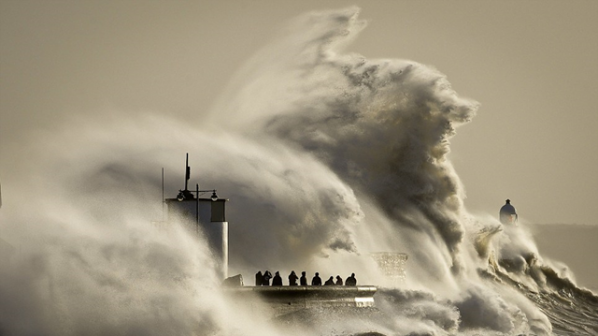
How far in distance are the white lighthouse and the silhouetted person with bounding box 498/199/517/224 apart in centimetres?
3858

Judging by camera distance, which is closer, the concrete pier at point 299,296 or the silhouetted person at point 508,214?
the concrete pier at point 299,296

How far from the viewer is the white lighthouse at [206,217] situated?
47.2 meters

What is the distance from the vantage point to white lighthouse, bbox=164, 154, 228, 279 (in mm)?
47250

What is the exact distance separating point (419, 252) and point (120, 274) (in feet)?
59.8

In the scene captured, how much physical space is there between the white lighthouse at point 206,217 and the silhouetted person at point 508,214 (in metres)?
38.6

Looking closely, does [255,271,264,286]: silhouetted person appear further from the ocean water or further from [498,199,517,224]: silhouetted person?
[498,199,517,224]: silhouetted person

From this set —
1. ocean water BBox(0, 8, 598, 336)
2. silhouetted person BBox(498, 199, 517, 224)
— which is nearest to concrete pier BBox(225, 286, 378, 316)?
ocean water BBox(0, 8, 598, 336)

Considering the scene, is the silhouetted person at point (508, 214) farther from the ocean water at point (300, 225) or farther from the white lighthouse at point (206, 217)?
the white lighthouse at point (206, 217)

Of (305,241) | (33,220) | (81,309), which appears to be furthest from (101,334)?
(305,241)

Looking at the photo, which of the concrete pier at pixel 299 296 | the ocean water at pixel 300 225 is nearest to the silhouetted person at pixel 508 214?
the ocean water at pixel 300 225

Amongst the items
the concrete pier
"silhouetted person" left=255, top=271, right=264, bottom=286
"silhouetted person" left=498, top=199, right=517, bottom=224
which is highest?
"silhouetted person" left=498, top=199, right=517, bottom=224

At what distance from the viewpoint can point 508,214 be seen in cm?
8506

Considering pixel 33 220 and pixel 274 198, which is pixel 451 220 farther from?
pixel 33 220

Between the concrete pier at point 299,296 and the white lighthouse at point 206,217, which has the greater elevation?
the white lighthouse at point 206,217
